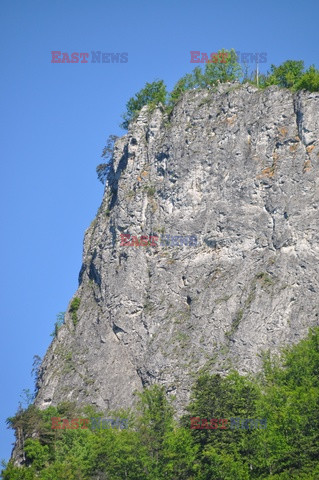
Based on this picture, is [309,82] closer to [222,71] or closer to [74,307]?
[222,71]

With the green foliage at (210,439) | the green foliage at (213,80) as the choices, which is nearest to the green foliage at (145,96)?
the green foliage at (213,80)

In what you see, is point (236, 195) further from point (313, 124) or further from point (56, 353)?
point (56, 353)

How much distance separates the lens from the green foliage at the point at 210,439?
77.3 meters

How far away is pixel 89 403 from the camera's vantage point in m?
90.7

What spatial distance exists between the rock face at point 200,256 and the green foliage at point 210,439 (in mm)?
2812

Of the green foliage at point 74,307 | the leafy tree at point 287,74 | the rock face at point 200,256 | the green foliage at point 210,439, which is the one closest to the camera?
the green foliage at point 210,439

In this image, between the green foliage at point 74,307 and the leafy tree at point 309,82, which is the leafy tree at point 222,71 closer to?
the leafy tree at point 309,82

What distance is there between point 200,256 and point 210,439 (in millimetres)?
17715

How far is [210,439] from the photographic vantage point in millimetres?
80812

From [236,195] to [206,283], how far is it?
22.7ft

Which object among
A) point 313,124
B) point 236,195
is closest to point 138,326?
point 236,195

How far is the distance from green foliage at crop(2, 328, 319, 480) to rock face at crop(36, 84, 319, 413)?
2.81 m

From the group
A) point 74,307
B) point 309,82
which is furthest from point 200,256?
point 309,82

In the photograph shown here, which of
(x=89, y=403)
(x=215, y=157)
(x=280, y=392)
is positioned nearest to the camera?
(x=280, y=392)
